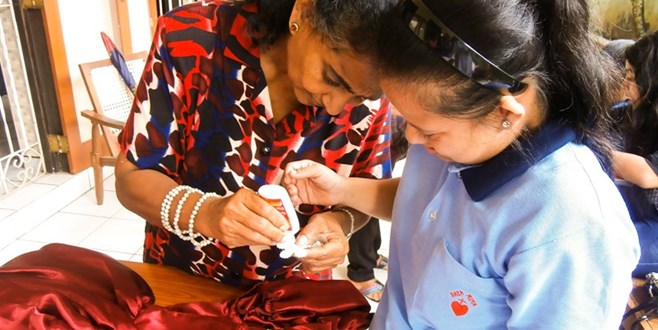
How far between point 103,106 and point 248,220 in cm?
298

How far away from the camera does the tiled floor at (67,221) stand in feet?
9.85

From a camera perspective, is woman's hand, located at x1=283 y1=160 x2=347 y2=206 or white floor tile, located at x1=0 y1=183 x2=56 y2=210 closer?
woman's hand, located at x1=283 y1=160 x2=347 y2=206

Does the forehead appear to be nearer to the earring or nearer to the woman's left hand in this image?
the earring

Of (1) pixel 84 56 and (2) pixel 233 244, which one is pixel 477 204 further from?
(1) pixel 84 56

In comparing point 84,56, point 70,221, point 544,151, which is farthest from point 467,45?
point 84,56

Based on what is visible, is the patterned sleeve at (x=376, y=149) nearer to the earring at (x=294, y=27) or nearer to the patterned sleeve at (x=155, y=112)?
the earring at (x=294, y=27)

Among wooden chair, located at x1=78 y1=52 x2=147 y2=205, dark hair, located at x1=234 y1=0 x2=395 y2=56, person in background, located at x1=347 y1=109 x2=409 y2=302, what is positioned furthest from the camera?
wooden chair, located at x1=78 y1=52 x2=147 y2=205

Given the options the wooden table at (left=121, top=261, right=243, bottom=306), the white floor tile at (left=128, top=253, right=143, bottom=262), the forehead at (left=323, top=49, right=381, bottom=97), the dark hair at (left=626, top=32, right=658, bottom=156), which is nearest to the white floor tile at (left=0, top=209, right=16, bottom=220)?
the white floor tile at (left=128, top=253, right=143, bottom=262)

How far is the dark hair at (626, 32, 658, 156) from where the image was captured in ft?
7.72

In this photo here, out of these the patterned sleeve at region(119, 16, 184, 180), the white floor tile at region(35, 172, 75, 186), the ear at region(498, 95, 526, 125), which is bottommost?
the white floor tile at region(35, 172, 75, 186)

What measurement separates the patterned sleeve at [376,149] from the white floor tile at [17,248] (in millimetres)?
2443

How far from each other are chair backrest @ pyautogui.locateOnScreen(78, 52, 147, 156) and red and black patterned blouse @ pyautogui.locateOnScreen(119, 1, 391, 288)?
2.57 m

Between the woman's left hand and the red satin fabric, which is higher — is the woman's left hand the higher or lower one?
the higher one

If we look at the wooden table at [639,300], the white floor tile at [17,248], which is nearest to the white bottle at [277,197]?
the wooden table at [639,300]
